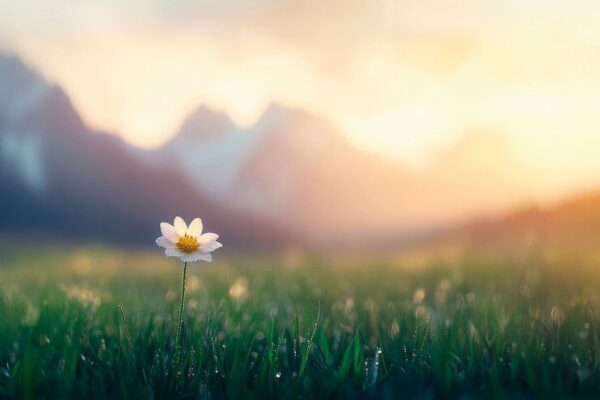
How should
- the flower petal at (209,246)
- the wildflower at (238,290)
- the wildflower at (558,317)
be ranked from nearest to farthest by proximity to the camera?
the flower petal at (209,246) → the wildflower at (558,317) → the wildflower at (238,290)

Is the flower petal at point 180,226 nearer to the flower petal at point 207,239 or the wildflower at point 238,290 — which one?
the flower petal at point 207,239

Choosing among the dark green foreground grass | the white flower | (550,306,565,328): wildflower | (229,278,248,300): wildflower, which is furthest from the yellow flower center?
(229,278,248,300): wildflower

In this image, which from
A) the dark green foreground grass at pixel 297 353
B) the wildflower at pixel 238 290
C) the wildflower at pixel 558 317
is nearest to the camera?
the dark green foreground grass at pixel 297 353

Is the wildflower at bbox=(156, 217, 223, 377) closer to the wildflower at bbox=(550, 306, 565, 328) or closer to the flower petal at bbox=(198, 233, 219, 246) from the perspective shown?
the flower petal at bbox=(198, 233, 219, 246)

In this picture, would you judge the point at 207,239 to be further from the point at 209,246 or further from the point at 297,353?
the point at 297,353

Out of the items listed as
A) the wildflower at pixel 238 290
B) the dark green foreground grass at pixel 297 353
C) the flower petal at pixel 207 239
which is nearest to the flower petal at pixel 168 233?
the flower petal at pixel 207 239

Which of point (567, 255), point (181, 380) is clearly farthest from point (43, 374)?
point (567, 255)

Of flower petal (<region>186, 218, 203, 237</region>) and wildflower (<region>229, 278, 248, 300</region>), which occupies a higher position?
wildflower (<region>229, 278, 248, 300</region>)

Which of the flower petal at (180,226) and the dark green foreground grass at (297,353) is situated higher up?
the flower petal at (180,226)

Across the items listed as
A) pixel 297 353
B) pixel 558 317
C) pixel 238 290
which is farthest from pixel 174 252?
pixel 238 290
